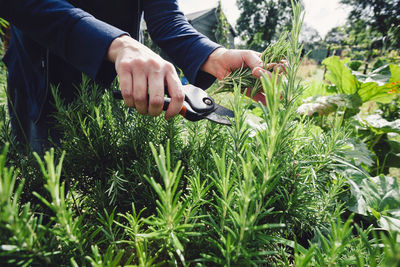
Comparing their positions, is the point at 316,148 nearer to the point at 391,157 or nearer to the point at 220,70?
the point at 220,70

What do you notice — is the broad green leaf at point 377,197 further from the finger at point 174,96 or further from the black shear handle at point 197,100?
the finger at point 174,96

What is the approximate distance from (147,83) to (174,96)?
0.13 metres

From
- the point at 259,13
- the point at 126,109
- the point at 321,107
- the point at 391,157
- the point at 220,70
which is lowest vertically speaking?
the point at 391,157

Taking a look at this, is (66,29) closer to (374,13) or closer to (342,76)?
(342,76)

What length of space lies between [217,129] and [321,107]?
7.18 ft

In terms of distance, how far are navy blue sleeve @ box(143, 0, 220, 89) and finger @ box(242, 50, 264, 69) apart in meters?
0.35

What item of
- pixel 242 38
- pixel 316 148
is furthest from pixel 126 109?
pixel 242 38

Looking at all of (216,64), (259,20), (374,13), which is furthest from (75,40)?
(259,20)

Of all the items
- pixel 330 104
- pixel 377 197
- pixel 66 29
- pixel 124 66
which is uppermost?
pixel 66 29

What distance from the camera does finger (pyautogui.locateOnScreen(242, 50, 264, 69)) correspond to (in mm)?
1195

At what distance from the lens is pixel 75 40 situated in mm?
1036

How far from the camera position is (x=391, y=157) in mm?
2154

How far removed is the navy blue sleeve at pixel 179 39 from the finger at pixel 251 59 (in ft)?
1.14

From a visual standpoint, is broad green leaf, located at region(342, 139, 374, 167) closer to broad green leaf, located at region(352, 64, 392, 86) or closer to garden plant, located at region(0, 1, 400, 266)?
garden plant, located at region(0, 1, 400, 266)
